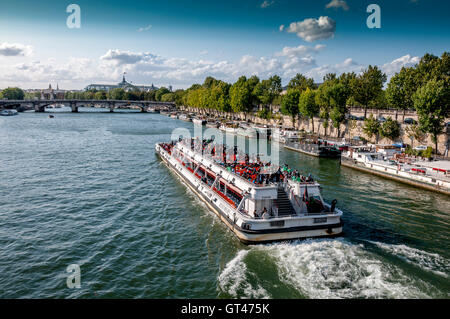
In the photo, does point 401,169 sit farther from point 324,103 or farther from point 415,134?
point 324,103

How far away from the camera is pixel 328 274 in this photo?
Answer: 59.8 ft

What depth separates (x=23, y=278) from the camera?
18.5 m

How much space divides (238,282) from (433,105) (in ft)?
150

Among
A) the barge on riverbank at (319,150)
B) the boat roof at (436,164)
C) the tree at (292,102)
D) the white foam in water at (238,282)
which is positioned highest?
the tree at (292,102)

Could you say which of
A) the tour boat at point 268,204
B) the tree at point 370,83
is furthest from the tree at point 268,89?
the tour boat at point 268,204

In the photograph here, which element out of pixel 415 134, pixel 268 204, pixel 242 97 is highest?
pixel 242 97

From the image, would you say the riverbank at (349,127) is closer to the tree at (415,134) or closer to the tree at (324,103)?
the tree at (415,134)

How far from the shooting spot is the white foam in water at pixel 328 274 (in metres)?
16.8

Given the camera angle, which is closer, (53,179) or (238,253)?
(238,253)

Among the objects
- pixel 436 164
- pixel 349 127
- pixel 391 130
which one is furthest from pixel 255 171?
pixel 349 127

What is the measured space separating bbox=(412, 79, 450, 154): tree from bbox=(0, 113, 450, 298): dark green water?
54.7ft
